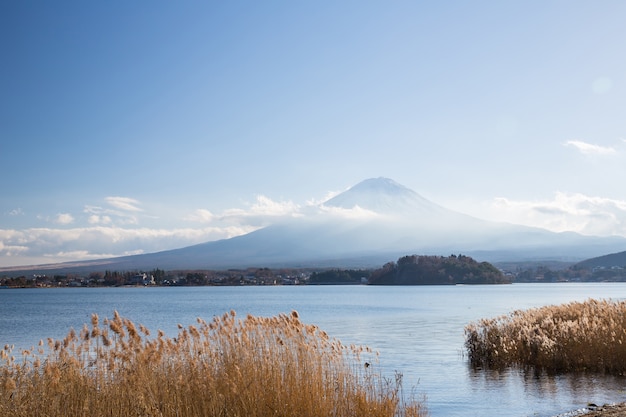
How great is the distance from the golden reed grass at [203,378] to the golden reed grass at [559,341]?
8433 mm

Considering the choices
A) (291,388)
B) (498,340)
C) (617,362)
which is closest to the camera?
(291,388)

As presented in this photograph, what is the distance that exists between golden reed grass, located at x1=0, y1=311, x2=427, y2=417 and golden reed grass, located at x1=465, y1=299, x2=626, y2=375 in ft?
27.7

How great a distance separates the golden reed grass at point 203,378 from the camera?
10.0 meters

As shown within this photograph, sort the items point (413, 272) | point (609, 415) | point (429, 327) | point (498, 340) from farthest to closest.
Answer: point (413, 272) → point (429, 327) → point (498, 340) → point (609, 415)

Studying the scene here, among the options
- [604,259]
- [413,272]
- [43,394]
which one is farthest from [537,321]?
[604,259]

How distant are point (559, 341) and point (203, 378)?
40.1 feet

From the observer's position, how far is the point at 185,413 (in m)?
10.2

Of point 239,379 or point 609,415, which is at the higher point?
point 239,379

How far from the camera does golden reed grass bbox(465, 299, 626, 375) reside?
1833 cm

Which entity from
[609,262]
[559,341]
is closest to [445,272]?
[609,262]

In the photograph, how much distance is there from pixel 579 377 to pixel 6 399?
13869mm

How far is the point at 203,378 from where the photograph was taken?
35.7 ft

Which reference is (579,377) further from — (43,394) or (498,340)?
(43,394)

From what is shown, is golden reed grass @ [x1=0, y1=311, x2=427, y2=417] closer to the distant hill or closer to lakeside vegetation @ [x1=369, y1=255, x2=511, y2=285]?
lakeside vegetation @ [x1=369, y1=255, x2=511, y2=285]
